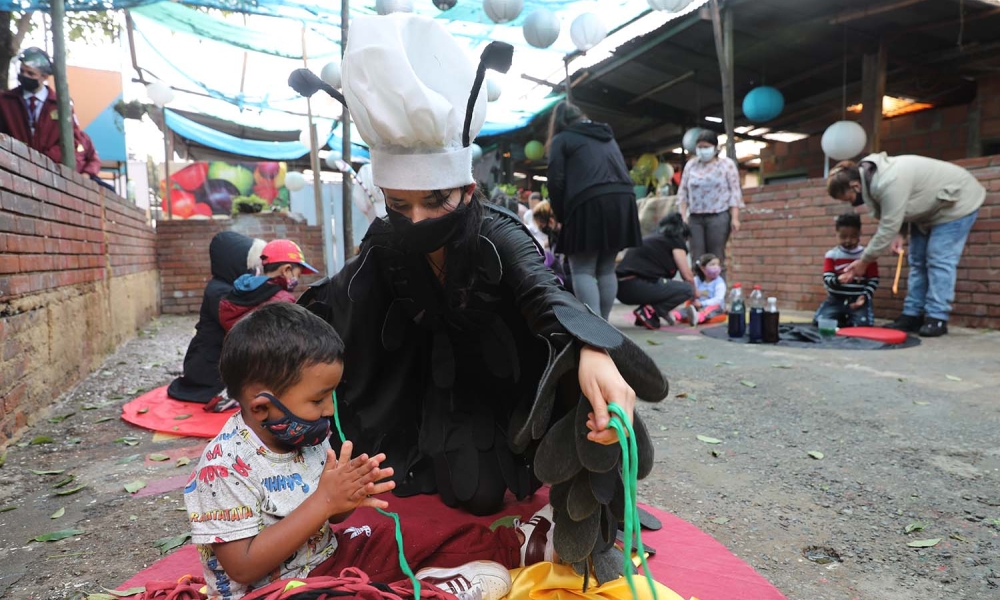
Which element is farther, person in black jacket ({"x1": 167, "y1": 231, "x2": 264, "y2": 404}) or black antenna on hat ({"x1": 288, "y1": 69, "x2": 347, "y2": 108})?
person in black jacket ({"x1": 167, "y1": 231, "x2": 264, "y2": 404})

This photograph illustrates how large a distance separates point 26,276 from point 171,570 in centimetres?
236

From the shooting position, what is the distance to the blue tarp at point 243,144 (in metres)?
13.3

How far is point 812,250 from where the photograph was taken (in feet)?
21.9

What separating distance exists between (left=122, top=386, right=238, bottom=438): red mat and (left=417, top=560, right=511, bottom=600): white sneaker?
1.84 m

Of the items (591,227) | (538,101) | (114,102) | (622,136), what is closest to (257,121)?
(114,102)

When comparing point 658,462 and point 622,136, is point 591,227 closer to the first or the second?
point 658,462

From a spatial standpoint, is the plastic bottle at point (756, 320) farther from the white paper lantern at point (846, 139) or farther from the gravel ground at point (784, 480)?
the white paper lantern at point (846, 139)

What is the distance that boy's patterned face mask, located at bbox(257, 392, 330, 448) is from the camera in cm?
127

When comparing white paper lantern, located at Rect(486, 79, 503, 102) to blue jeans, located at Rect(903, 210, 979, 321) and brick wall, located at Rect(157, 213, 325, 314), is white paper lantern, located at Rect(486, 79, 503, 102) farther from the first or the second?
brick wall, located at Rect(157, 213, 325, 314)

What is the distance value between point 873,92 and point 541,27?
437 cm

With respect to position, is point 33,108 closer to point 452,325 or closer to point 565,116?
point 565,116

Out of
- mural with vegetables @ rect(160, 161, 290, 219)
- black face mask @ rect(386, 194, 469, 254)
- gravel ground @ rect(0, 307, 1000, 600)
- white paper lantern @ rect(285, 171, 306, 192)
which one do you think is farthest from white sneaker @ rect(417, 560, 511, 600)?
mural with vegetables @ rect(160, 161, 290, 219)

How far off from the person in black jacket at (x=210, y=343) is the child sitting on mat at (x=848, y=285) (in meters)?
4.98

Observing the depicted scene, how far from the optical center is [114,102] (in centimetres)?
1190
